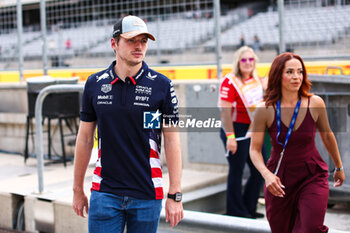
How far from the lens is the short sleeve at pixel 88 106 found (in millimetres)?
3367

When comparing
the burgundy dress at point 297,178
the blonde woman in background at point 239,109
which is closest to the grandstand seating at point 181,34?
the blonde woman in background at point 239,109

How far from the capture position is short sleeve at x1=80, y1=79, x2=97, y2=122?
3367mm

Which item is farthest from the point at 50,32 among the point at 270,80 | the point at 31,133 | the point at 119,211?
the point at 119,211

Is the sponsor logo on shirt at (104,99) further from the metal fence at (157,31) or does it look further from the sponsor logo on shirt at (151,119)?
the metal fence at (157,31)

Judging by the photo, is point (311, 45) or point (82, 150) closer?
point (82, 150)

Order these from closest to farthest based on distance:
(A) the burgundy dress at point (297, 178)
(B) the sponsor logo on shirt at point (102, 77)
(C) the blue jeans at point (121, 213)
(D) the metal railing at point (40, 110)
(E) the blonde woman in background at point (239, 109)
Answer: (C) the blue jeans at point (121, 213) < (B) the sponsor logo on shirt at point (102, 77) < (A) the burgundy dress at point (297, 178) < (D) the metal railing at point (40, 110) < (E) the blonde woman in background at point (239, 109)

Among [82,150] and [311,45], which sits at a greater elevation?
[311,45]

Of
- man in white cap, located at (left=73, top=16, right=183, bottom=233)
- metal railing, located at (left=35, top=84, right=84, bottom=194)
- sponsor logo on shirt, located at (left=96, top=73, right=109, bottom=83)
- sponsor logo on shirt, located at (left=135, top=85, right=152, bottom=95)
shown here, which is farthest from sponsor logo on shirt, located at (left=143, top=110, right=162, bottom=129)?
metal railing, located at (left=35, top=84, right=84, bottom=194)

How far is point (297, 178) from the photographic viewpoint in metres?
3.89

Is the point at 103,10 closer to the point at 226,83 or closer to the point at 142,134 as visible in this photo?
the point at 226,83

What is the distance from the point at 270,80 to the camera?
4.12 metres

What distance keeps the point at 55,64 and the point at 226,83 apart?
15.4 ft

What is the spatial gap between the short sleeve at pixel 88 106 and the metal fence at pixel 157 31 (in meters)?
4.55

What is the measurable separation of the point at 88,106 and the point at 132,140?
0.36 m
